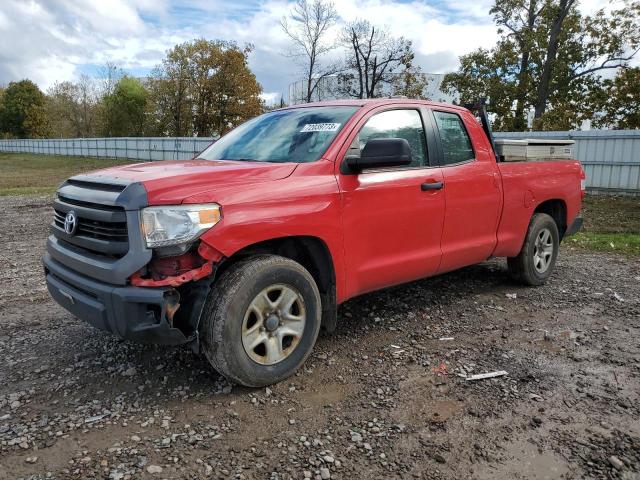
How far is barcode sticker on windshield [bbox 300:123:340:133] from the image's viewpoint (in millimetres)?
3926

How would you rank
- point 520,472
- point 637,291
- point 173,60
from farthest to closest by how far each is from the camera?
point 173,60 → point 637,291 → point 520,472

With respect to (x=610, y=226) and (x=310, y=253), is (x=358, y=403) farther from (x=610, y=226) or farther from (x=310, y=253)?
(x=610, y=226)

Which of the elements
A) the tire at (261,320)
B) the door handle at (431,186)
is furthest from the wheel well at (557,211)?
the tire at (261,320)

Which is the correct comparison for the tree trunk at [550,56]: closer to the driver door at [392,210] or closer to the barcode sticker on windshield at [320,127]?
the driver door at [392,210]

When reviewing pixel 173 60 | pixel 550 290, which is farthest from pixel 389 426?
pixel 173 60

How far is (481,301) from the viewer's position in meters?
5.27

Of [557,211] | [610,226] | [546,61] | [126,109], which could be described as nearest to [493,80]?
[546,61]

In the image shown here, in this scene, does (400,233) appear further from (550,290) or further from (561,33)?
(561,33)

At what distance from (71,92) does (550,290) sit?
3092 inches

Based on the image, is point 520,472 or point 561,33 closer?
point 520,472

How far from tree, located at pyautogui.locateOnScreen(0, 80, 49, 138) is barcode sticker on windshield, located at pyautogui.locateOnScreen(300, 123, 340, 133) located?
74.0 metres

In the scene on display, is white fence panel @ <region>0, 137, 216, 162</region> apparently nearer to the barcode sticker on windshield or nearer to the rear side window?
the rear side window

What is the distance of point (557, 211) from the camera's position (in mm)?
5992

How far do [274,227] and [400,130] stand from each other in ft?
5.22
